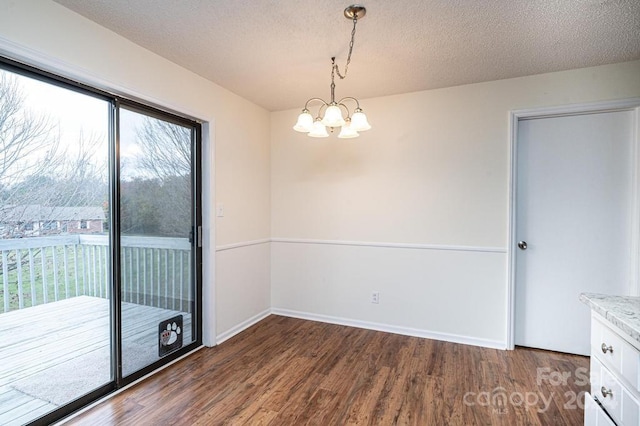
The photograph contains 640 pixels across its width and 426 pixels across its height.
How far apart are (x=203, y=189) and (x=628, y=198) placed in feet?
12.4

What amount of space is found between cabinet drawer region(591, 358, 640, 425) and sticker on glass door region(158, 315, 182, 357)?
2866mm

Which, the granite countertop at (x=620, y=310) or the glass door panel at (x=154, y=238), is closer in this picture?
the granite countertop at (x=620, y=310)

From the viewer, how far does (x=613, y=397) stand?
126cm

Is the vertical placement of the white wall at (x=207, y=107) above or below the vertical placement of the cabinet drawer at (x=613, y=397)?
above

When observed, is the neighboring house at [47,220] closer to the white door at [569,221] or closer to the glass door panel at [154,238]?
the glass door panel at [154,238]

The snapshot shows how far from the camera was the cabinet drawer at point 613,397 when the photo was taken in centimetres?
113

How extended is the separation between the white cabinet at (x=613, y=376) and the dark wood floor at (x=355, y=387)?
2.46ft

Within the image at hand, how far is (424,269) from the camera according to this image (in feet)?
10.7

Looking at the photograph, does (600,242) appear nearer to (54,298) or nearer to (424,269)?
(424,269)

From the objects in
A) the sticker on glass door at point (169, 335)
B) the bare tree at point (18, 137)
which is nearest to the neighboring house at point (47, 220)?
the bare tree at point (18, 137)

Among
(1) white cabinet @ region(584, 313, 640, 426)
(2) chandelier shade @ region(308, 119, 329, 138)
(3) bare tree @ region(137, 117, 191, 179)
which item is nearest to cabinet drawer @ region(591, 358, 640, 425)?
(1) white cabinet @ region(584, 313, 640, 426)

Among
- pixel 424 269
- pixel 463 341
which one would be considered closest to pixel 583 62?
pixel 424 269

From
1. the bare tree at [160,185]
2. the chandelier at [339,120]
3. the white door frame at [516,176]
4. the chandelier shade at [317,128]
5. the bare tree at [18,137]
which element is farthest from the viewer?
the white door frame at [516,176]

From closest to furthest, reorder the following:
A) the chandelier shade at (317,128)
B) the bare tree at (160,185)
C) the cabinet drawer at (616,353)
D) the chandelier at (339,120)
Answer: the cabinet drawer at (616,353)
the chandelier at (339,120)
the chandelier shade at (317,128)
the bare tree at (160,185)
